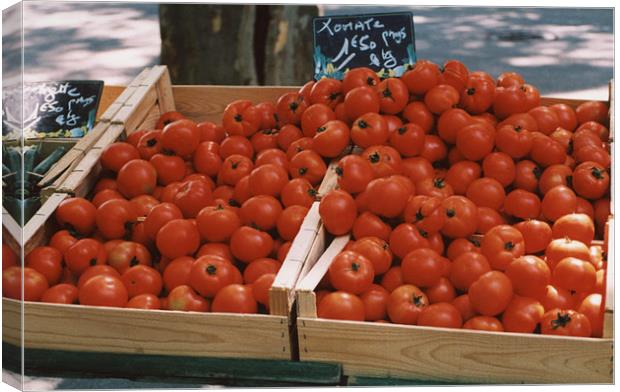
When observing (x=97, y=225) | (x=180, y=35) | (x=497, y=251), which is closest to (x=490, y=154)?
(x=497, y=251)

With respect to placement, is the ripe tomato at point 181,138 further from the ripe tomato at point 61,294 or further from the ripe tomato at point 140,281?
the ripe tomato at point 61,294

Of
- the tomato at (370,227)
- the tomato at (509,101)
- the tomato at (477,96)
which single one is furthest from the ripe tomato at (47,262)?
the tomato at (509,101)

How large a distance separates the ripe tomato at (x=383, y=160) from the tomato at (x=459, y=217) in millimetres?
272

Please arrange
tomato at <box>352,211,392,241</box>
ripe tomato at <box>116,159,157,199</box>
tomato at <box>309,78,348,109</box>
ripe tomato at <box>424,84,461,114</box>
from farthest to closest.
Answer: tomato at <box>309,78,348,109</box>
ripe tomato at <box>116,159,157,199</box>
ripe tomato at <box>424,84,461,114</box>
tomato at <box>352,211,392,241</box>

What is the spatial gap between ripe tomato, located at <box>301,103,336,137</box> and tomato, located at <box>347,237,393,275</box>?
67 centimetres

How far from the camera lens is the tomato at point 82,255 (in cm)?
310

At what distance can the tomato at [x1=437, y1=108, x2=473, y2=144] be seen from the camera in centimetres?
330

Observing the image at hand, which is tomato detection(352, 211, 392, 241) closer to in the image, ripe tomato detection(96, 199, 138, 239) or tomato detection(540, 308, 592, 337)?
tomato detection(540, 308, 592, 337)

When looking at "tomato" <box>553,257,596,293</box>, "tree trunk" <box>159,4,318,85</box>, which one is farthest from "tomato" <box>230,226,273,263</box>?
"tree trunk" <box>159,4,318,85</box>

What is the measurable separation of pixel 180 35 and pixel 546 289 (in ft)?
9.71

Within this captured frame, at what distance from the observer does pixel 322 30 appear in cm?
394

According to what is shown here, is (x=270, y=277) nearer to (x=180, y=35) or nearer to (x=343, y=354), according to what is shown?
(x=343, y=354)

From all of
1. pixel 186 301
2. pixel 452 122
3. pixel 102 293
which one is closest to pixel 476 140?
pixel 452 122

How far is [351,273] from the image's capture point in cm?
281
